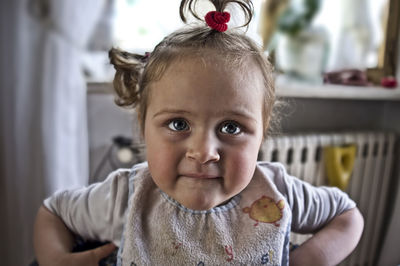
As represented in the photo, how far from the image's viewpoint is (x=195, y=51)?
1.79ft

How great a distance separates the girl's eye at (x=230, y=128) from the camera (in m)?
0.54

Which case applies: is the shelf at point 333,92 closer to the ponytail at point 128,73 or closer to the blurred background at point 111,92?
the blurred background at point 111,92

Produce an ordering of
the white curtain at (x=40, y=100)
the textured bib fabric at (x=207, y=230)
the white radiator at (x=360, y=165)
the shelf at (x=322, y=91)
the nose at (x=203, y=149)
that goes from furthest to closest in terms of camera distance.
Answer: the white radiator at (x=360, y=165) < the shelf at (x=322, y=91) < the white curtain at (x=40, y=100) < the textured bib fabric at (x=207, y=230) < the nose at (x=203, y=149)

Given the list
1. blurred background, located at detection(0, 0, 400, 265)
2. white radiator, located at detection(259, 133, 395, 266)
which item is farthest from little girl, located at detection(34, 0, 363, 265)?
white radiator, located at detection(259, 133, 395, 266)

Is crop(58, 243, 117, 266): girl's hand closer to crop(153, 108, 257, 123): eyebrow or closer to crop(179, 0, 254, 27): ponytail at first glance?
crop(153, 108, 257, 123): eyebrow

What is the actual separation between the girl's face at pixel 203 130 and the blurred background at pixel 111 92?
0.47 ft

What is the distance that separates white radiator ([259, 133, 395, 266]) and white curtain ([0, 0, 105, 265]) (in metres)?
0.62

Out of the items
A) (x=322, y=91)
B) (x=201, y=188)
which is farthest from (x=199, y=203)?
(x=322, y=91)

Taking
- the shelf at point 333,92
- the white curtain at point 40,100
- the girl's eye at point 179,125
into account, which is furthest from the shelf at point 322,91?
the girl's eye at point 179,125

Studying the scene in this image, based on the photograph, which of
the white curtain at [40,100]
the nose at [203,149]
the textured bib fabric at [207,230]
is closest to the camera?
the nose at [203,149]

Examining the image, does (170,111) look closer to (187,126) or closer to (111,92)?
(187,126)

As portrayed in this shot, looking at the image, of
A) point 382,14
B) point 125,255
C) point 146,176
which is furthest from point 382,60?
point 125,255

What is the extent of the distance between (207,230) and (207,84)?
0.29 m

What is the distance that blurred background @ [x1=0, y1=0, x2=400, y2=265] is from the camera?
3.00 feet
